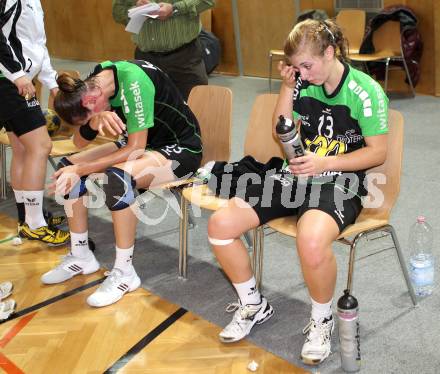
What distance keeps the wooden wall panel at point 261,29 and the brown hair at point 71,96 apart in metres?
4.87

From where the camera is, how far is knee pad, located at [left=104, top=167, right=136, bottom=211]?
2.48 meters

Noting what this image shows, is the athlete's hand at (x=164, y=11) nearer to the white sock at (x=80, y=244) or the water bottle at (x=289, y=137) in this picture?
the white sock at (x=80, y=244)

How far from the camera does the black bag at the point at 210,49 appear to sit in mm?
7195

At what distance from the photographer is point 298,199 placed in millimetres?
2201

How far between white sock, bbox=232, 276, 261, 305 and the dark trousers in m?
1.58

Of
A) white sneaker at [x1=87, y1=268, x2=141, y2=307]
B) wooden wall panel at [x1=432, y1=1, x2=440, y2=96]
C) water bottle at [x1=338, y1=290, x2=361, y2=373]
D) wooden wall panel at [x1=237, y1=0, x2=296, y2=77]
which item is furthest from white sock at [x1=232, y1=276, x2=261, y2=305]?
wooden wall panel at [x1=237, y1=0, x2=296, y2=77]

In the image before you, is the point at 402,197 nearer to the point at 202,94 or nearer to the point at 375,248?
the point at 375,248

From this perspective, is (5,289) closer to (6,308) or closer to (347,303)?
(6,308)

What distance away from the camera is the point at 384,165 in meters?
2.27

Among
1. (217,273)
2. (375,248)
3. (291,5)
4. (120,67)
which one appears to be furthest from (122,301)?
(291,5)

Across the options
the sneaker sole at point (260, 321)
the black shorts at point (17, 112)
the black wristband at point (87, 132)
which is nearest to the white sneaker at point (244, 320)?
the sneaker sole at point (260, 321)

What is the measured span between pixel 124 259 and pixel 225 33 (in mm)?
5511

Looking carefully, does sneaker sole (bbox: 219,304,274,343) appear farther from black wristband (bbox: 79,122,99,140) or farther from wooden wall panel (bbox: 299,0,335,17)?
wooden wall panel (bbox: 299,0,335,17)

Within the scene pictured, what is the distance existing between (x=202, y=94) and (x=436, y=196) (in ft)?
4.89
